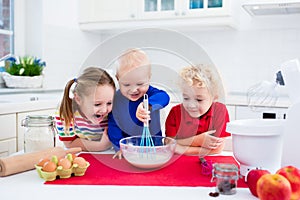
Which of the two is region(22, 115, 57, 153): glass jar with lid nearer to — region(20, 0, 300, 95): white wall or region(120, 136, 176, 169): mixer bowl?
region(120, 136, 176, 169): mixer bowl

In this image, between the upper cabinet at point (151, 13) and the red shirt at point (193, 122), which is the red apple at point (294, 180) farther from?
the upper cabinet at point (151, 13)

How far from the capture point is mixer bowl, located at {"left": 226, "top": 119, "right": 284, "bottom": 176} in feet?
3.17

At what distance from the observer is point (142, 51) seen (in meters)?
1.17

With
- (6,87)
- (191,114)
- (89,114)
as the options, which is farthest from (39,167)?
(6,87)

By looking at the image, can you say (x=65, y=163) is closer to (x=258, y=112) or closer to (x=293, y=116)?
(x=293, y=116)

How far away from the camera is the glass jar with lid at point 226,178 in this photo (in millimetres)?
845

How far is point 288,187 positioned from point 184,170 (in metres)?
0.37

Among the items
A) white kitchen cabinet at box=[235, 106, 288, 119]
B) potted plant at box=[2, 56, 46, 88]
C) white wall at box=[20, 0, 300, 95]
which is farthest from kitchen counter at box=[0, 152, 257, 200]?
white wall at box=[20, 0, 300, 95]

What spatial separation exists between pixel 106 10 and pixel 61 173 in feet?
8.07

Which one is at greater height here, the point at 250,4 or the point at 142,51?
the point at 250,4

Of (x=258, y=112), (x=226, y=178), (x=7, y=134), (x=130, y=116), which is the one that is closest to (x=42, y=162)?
(x=130, y=116)

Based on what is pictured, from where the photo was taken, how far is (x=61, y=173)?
97 cm

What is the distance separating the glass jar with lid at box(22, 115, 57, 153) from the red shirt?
39 centimetres

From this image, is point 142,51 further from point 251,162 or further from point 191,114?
point 251,162
